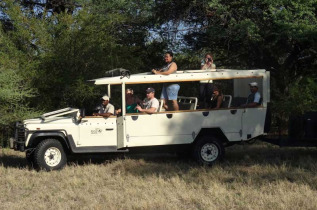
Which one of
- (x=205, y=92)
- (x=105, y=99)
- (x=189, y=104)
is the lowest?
(x=189, y=104)

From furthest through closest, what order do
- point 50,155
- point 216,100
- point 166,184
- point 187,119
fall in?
point 216,100, point 187,119, point 50,155, point 166,184

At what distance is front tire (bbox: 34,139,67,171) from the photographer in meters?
9.12

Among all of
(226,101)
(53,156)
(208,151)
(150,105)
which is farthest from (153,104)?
(53,156)

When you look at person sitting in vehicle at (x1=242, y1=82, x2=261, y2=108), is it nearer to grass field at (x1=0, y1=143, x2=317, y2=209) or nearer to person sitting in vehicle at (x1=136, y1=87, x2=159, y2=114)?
grass field at (x1=0, y1=143, x2=317, y2=209)

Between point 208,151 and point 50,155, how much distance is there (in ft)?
10.5

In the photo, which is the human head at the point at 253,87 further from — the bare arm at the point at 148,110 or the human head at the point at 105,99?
the human head at the point at 105,99

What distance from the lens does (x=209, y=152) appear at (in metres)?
9.70

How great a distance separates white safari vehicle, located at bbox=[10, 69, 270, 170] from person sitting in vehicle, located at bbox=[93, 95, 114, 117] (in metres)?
0.11

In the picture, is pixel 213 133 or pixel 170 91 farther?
pixel 213 133

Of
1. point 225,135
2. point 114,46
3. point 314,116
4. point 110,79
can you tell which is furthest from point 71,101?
point 314,116

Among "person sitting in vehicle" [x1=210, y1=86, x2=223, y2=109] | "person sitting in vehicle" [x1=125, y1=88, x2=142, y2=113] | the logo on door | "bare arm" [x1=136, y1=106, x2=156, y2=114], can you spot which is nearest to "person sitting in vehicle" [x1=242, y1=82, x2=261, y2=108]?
"person sitting in vehicle" [x1=210, y1=86, x2=223, y2=109]

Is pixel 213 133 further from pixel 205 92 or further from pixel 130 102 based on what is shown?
pixel 130 102

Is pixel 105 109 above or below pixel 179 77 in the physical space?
below

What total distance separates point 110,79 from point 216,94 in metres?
2.26
